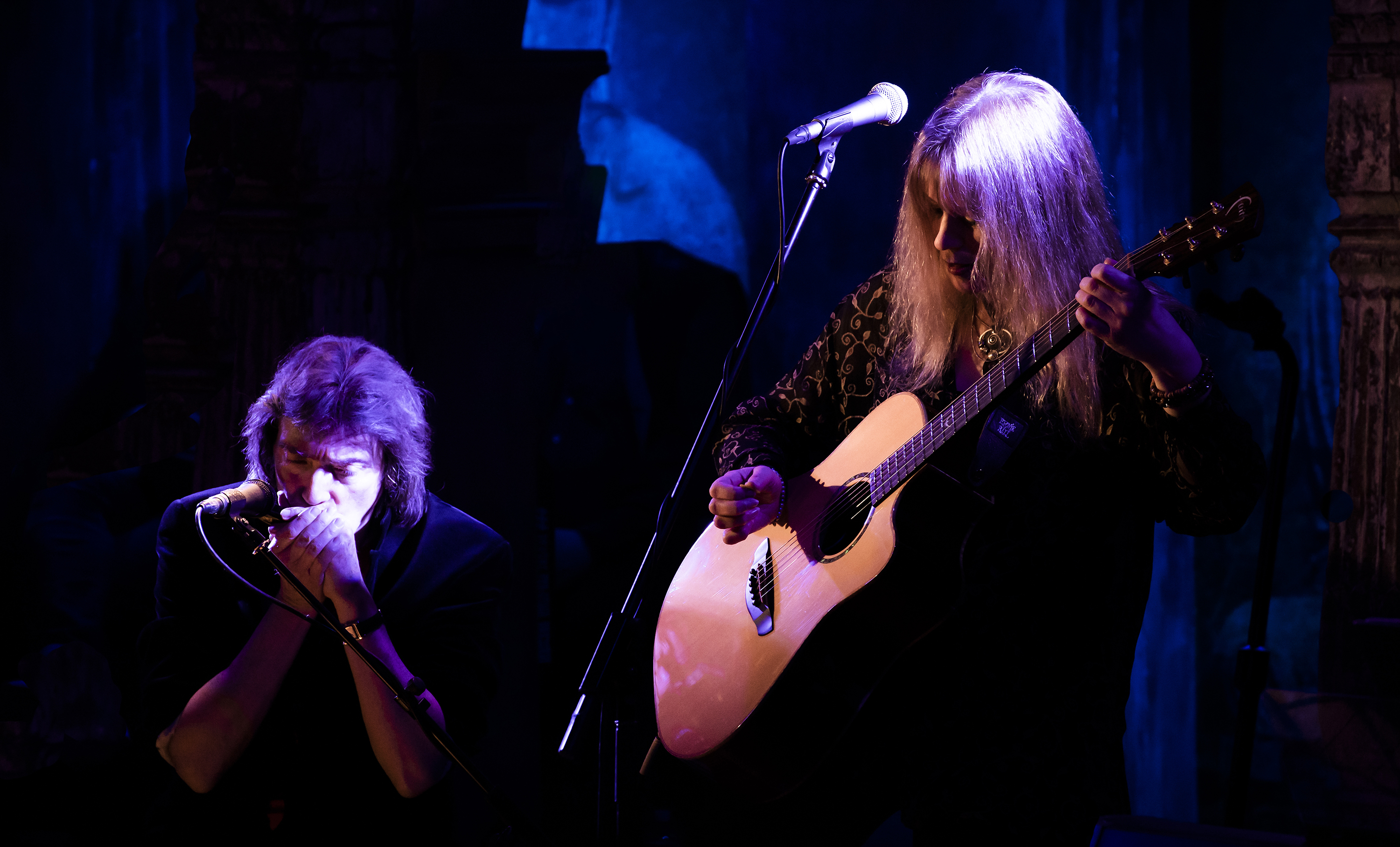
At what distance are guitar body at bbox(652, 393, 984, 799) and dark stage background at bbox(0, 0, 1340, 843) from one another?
0.88 m

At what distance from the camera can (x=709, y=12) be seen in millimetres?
3189

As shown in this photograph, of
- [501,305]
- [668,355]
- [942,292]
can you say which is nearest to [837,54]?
[668,355]

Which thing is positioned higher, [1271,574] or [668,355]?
[668,355]

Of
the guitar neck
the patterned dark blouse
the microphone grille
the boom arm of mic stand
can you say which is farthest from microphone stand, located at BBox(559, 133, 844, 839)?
the patterned dark blouse

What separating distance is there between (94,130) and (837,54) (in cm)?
211

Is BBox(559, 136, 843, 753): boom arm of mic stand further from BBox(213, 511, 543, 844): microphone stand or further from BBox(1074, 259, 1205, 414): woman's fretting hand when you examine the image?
BBox(1074, 259, 1205, 414): woman's fretting hand

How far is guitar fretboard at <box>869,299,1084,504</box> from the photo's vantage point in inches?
63.9

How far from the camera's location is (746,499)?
6.77ft

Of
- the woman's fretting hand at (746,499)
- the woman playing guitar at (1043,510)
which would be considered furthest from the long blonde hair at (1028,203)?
the woman's fretting hand at (746,499)

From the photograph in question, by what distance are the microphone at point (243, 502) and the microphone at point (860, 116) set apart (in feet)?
3.86

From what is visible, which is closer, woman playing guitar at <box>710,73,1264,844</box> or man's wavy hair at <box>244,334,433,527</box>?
woman playing guitar at <box>710,73,1264,844</box>

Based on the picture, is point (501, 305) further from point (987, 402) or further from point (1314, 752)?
point (1314, 752)

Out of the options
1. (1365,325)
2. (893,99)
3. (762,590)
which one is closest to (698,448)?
(762,590)

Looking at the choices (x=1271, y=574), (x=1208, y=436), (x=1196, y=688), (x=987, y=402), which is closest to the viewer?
(x=1208, y=436)
